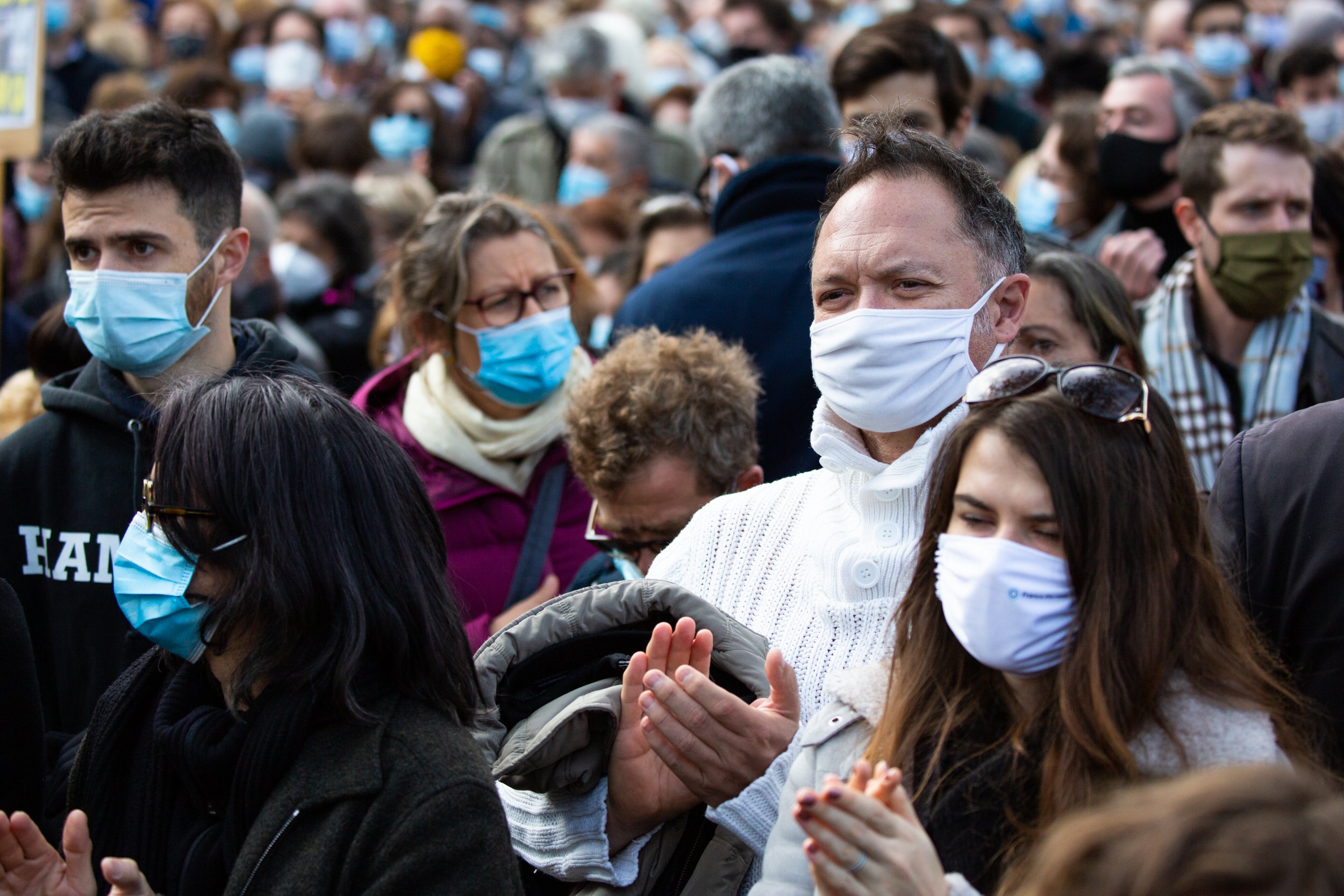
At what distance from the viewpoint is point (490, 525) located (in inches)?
163

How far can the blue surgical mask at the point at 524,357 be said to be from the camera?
424cm

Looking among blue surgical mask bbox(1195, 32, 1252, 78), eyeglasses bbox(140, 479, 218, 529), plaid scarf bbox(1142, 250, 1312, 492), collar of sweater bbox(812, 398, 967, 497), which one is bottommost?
plaid scarf bbox(1142, 250, 1312, 492)

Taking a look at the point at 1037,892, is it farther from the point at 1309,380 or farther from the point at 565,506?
the point at 1309,380

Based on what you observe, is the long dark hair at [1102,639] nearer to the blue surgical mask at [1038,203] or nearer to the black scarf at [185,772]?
the black scarf at [185,772]

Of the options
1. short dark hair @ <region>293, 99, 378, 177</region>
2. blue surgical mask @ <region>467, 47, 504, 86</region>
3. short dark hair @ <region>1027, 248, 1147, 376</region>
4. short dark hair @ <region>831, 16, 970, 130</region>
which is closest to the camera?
short dark hair @ <region>1027, 248, 1147, 376</region>

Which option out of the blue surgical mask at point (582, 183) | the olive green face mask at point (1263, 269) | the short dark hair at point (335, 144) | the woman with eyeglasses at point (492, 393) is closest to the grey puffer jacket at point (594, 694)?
the woman with eyeglasses at point (492, 393)

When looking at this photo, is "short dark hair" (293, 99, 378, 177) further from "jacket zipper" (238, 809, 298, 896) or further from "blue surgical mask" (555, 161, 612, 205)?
"jacket zipper" (238, 809, 298, 896)

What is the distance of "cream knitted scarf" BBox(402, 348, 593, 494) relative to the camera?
416 cm

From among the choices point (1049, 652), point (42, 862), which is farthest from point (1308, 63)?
point (42, 862)

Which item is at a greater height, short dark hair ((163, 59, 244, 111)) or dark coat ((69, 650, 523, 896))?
→ short dark hair ((163, 59, 244, 111))

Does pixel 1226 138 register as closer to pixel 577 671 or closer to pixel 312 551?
pixel 577 671

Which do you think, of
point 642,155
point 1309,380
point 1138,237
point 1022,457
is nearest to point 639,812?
point 1022,457

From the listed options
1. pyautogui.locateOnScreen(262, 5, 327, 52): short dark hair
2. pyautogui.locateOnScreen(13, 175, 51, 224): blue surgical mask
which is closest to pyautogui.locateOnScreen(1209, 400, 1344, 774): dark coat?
pyautogui.locateOnScreen(13, 175, 51, 224): blue surgical mask

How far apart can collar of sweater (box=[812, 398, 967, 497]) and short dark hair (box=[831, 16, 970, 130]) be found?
257 centimetres
